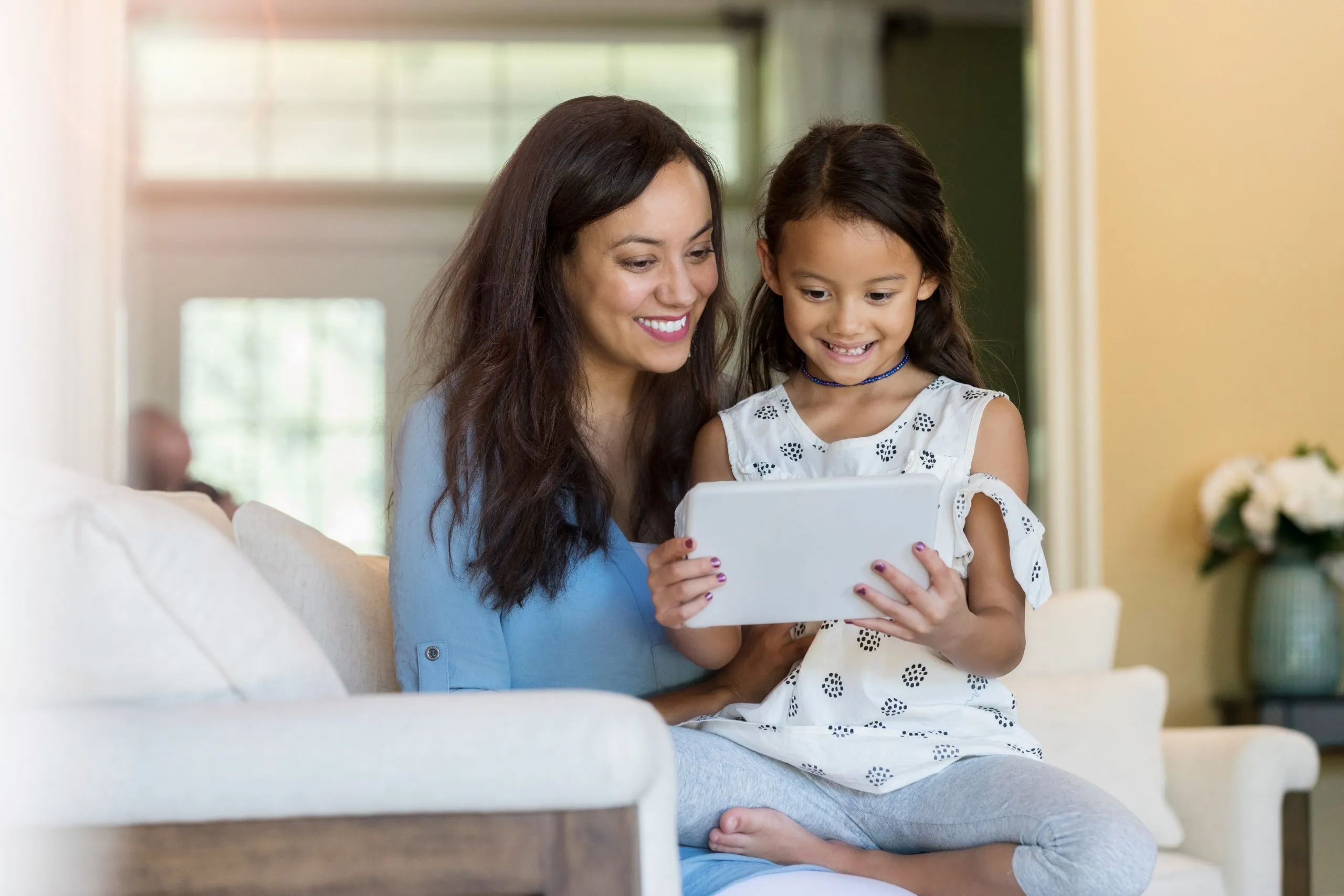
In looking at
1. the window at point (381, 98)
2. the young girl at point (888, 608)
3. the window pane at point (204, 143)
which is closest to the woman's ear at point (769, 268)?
the young girl at point (888, 608)

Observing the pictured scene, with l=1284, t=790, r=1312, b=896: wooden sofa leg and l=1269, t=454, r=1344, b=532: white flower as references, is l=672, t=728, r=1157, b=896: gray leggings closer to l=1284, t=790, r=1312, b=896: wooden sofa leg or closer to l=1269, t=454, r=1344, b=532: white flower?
l=1284, t=790, r=1312, b=896: wooden sofa leg

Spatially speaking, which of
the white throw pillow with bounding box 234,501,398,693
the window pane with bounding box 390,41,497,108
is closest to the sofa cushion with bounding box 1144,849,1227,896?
the white throw pillow with bounding box 234,501,398,693

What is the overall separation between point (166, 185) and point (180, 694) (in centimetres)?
553

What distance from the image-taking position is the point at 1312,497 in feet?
11.0

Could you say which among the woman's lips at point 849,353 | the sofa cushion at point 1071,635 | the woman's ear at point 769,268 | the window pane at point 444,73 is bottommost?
the sofa cushion at point 1071,635

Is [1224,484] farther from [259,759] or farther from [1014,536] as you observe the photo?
[259,759]

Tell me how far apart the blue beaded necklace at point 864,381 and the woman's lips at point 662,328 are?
172mm

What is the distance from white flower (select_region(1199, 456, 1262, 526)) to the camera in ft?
11.7

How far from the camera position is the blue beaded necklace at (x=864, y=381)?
1.75 meters

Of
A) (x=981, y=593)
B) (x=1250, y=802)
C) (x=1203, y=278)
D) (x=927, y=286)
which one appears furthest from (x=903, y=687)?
(x=1203, y=278)

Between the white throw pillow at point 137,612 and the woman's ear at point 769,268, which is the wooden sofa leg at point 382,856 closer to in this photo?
the white throw pillow at point 137,612

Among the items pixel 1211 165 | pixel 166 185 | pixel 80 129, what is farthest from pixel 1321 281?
pixel 166 185

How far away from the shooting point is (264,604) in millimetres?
1147

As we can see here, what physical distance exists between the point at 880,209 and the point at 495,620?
0.69 m
